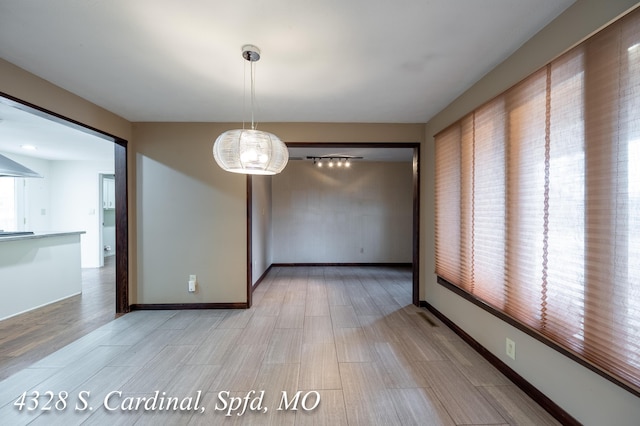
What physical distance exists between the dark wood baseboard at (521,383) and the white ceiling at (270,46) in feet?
7.65

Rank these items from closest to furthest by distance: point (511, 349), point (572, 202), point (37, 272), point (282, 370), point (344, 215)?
point (572, 202)
point (511, 349)
point (282, 370)
point (37, 272)
point (344, 215)

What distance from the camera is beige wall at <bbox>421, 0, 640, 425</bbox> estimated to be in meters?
1.21

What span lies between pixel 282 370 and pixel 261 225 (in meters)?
3.09

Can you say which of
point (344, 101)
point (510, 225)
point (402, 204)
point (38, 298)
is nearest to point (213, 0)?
point (344, 101)

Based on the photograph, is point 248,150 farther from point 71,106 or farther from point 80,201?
point 80,201

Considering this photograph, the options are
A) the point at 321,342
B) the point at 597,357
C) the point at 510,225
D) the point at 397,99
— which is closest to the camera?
the point at 597,357

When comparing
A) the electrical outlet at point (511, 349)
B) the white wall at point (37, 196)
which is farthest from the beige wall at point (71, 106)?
the electrical outlet at point (511, 349)

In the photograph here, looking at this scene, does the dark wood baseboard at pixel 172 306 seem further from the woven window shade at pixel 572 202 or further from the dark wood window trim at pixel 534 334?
the woven window shade at pixel 572 202

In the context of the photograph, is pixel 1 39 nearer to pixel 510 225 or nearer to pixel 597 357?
pixel 510 225

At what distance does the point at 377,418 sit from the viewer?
150 cm

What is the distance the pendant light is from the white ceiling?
0.29 m

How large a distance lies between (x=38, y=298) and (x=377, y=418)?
4.44 meters

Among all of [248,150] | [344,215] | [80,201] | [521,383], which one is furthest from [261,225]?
[80,201]

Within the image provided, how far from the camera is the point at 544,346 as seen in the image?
1572 millimetres
